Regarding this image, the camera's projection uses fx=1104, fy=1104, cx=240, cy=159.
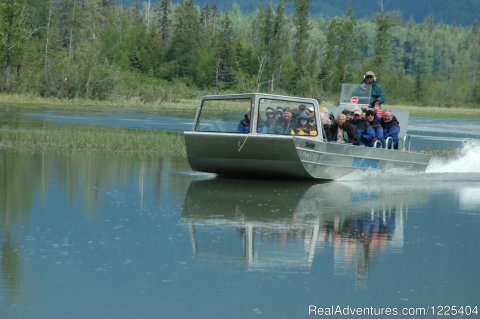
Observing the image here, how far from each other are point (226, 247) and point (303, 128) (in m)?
7.93

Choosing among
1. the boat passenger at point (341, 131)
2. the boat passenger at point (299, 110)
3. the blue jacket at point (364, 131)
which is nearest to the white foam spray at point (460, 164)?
the blue jacket at point (364, 131)

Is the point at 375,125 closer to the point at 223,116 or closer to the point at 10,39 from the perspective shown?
the point at 223,116

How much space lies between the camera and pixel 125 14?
14425 centimetres

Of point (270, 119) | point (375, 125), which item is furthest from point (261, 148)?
point (375, 125)

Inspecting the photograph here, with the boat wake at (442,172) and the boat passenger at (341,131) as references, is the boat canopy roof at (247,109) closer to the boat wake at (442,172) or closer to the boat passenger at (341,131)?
the boat passenger at (341,131)

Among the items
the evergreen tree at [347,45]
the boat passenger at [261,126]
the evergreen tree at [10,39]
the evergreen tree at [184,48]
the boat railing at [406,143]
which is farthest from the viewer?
the evergreen tree at [347,45]

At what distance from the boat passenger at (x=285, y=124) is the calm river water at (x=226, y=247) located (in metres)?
A: 1.12

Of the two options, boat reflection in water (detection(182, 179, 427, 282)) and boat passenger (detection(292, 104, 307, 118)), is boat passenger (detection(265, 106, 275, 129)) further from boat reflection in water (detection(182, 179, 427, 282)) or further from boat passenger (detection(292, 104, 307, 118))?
boat reflection in water (detection(182, 179, 427, 282))

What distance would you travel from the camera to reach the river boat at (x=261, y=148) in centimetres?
2044

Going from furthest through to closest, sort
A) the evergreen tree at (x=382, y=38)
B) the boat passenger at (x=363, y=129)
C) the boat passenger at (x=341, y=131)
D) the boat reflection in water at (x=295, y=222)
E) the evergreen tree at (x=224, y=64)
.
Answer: the evergreen tree at (x=224, y=64) < the evergreen tree at (x=382, y=38) < the boat passenger at (x=363, y=129) < the boat passenger at (x=341, y=131) < the boat reflection in water at (x=295, y=222)

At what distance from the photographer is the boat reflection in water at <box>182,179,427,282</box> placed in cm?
1296

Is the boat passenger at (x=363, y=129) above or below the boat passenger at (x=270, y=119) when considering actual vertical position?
below

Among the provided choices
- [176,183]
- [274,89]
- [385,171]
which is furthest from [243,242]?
[274,89]

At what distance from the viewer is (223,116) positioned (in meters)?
21.2
